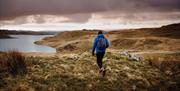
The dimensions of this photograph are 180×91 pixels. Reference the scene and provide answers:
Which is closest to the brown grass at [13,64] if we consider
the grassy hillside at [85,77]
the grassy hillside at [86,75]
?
the grassy hillside at [86,75]

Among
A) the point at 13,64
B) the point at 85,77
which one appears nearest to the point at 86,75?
the point at 85,77

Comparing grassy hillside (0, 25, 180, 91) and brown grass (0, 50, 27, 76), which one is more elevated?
brown grass (0, 50, 27, 76)

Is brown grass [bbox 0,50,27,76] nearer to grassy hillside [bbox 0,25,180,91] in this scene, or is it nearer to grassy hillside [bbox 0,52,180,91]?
grassy hillside [bbox 0,25,180,91]

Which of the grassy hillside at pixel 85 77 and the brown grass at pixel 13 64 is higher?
A: the brown grass at pixel 13 64

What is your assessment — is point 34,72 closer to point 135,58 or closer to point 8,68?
point 8,68

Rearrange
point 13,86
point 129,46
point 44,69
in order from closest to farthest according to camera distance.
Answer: point 13,86
point 44,69
point 129,46

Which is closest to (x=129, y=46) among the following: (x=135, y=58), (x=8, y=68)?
(x=135, y=58)

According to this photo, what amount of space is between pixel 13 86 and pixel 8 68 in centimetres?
151

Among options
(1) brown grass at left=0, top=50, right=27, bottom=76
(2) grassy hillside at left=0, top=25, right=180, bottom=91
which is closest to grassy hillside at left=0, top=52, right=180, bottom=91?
(2) grassy hillside at left=0, top=25, right=180, bottom=91

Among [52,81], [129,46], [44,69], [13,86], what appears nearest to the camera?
[13,86]

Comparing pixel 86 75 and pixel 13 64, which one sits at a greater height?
pixel 13 64

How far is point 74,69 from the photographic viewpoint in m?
12.6

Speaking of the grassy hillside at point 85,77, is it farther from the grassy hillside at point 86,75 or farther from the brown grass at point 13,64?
the brown grass at point 13,64

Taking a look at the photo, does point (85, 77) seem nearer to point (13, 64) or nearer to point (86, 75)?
point (86, 75)
